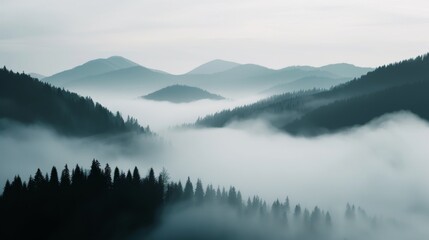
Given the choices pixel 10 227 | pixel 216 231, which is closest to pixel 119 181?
pixel 10 227

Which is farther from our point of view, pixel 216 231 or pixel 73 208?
pixel 216 231

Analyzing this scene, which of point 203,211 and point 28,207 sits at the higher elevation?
point 28,207

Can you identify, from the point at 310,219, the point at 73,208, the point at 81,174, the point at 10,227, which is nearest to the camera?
the point at 10,227

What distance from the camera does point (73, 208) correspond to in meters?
90.4

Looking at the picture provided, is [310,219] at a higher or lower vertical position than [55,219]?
lower

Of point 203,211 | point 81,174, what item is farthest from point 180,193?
point 81,174

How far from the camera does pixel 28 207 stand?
87438 millimetres

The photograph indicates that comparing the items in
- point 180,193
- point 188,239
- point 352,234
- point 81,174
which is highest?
point 81,174

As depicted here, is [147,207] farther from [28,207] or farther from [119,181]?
[28,207]

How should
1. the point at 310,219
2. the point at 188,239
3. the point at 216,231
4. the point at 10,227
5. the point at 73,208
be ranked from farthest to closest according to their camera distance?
the point at 310,219
the point at 216,231
the point at 188,239
the point at 73,208
the point at 10,227

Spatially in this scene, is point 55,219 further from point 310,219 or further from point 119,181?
point 310,219

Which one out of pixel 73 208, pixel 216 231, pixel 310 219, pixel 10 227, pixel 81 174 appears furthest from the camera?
pixel 310 219

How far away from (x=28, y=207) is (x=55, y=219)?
4609mm

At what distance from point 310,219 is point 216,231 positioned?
31242mm
